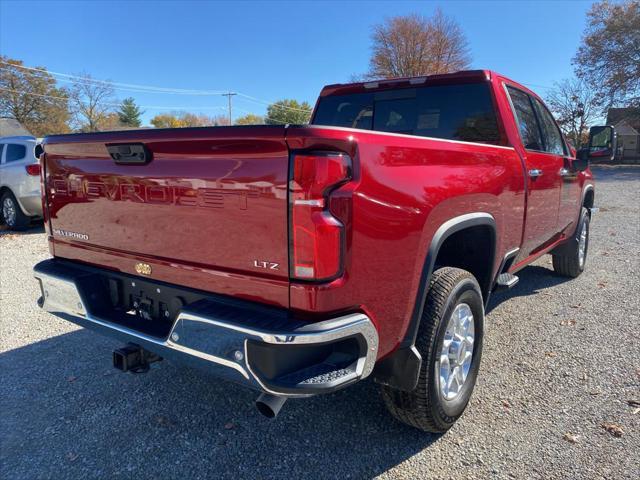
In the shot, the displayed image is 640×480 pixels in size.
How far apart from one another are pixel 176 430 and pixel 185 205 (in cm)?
139

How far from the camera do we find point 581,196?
5.37m

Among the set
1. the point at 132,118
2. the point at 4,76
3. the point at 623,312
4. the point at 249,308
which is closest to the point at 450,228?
the point at 249,308

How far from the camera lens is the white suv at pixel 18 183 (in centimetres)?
864

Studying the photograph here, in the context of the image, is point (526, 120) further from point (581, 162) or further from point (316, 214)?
point (316, 214)

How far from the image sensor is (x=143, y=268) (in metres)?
2.36

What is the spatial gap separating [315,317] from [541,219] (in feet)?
9.51

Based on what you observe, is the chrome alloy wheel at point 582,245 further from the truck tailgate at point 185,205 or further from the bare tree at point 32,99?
the bare tree at point 32,99

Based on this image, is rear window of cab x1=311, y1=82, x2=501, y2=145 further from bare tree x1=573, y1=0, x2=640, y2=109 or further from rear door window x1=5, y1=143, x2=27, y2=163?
bare tree x1=573, y1=0, x2=640, y2=109

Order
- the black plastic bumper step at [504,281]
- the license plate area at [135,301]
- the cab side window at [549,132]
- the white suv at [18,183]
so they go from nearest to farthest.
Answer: the license plate area at [135,301] → the black plastic bumper step at [504,281] → the cab side window at [549,132] → the white suv at [18,183]

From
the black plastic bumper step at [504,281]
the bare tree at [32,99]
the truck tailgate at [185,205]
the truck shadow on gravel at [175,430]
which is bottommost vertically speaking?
the truck shadow on gravel at [175,430]

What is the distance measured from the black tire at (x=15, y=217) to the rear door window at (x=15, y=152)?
2.19ft

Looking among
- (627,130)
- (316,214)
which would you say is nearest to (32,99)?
(316,214)

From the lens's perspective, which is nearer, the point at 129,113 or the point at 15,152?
the point at 15,152

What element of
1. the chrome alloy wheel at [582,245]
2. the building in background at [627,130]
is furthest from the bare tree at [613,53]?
the chrome alloy wheel at [582,245]
